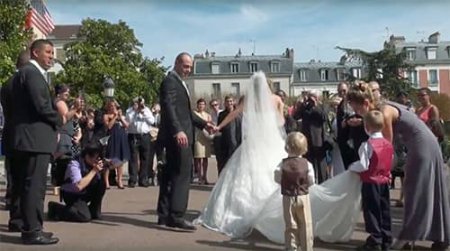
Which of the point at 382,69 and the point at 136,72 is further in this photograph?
the point at 136,72

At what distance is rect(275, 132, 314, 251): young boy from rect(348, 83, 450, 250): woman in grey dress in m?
0.95

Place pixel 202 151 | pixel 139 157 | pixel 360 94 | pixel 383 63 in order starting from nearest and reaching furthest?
pixel 360 94, pixel 139 157, pixel 202 151, pixel 383 63

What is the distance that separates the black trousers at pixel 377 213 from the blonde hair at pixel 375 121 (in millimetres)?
569

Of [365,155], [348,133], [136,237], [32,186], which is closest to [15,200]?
[32,186]

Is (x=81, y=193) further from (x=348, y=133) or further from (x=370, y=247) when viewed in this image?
(x=348, y=133)

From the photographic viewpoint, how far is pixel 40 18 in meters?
30.2

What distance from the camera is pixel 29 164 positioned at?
746 cm

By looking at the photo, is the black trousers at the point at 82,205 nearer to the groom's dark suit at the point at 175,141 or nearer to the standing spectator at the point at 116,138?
the groom's dark suit at the point at 175,141

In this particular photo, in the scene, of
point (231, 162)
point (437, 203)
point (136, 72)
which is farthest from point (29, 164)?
point (136, 72)

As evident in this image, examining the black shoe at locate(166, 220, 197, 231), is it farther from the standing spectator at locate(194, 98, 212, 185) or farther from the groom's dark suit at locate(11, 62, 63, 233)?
the standing spectator at locate(194, 98, 212, 185)

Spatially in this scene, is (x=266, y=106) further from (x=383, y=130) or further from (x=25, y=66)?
(x=25, y=66)

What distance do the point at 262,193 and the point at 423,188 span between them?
75.9 inches

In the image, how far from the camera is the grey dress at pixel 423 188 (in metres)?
7.25

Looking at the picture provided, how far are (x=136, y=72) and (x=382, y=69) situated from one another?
1522 inches
